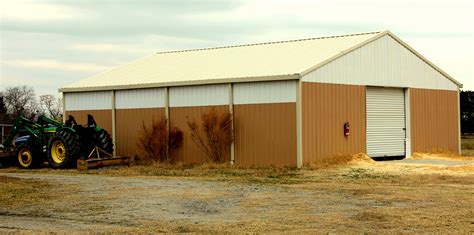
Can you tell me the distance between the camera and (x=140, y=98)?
28156 millimetres

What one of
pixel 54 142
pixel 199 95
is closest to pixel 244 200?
pixel 199 95

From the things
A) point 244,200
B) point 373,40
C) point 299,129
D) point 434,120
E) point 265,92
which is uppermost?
point 373,40

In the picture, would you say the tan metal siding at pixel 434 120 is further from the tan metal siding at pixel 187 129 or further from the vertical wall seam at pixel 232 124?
the tan metal siding at pixel 187 129

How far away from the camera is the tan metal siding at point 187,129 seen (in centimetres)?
2636

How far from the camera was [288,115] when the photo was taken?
2397cm

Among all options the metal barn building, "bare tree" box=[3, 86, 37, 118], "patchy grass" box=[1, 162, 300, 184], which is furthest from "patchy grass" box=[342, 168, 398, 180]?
"bare tree" box=[3, 86, 37, 118]

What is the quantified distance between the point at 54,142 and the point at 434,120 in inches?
570

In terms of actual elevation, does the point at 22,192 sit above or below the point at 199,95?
below

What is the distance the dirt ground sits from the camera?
39.2ft

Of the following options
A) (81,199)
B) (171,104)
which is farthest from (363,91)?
(81,199)

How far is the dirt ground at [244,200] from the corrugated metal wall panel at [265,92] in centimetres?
228

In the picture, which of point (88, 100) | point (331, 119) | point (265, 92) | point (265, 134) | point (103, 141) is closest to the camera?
point (265, 92)

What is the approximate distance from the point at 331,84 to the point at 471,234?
580 inches

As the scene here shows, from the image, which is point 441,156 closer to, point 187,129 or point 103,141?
point 187,129
